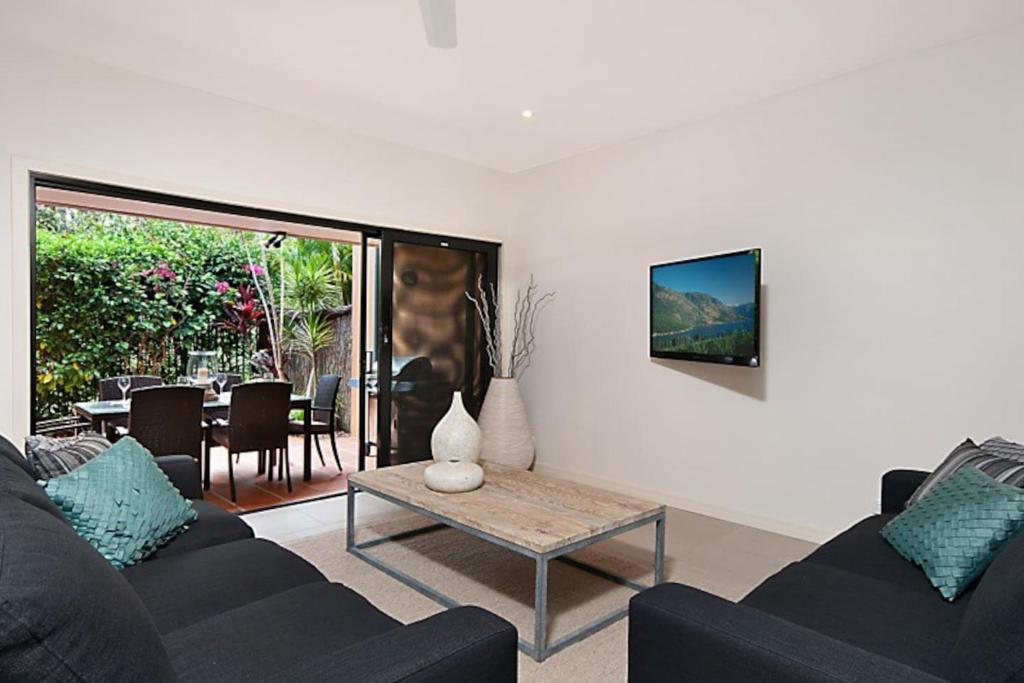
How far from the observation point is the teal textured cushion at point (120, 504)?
1.86 metres

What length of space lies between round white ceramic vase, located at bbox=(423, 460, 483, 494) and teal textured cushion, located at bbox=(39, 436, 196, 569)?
108 cm

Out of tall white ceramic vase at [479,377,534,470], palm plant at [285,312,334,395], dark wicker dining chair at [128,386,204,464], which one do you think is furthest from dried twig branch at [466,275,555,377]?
palm plant at [285,312,334,395]

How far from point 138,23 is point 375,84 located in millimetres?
1174

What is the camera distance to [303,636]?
58.3 inches

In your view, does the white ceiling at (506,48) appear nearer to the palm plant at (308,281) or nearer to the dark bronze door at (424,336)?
the dark bronze door at (424,336)

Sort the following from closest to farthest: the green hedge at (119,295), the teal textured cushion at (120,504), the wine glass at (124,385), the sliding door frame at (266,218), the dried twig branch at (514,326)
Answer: the teal textured cushion at (120,504)
the sliding door frame at (266,218)
the wine glass at (124,385)
the dried twig branch at (514,326)
the green hedge at (119,295)

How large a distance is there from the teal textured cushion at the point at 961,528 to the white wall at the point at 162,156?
146 inches

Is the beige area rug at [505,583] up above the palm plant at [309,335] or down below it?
below

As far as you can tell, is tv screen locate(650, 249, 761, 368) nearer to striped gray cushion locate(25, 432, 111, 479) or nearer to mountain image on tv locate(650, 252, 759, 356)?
mountain image on tv locate(650, 252, 759, 356)

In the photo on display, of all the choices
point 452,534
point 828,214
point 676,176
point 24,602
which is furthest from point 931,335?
point 24,602

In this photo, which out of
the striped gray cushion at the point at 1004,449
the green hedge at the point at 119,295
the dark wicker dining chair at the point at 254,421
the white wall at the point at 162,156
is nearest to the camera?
the striped gray cushion at the point at 1004,449

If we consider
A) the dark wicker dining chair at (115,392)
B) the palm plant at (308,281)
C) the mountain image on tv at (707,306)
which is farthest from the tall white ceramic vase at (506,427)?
the palm plant at (308,281)

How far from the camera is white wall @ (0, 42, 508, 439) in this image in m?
3.06

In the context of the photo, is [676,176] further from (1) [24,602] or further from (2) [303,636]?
(1) [24,602]
